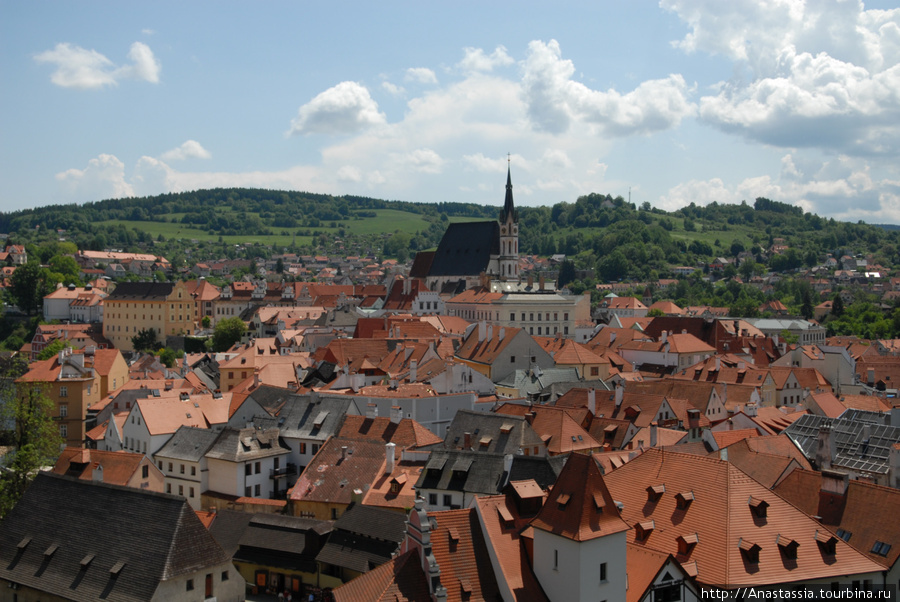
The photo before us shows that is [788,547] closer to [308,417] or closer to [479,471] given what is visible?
[479,471]

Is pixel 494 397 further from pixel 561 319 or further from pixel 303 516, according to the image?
pixel 561 319

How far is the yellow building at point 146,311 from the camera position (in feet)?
405

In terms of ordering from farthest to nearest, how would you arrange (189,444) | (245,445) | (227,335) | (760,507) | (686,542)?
(227,335) < (189,444) < (245,445) < (760,507) < (686,542)

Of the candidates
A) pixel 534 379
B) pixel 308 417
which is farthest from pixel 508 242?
pixel 308 417

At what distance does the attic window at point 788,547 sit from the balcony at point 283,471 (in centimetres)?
2782

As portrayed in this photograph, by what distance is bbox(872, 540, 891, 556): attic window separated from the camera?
A: 28.8 meters

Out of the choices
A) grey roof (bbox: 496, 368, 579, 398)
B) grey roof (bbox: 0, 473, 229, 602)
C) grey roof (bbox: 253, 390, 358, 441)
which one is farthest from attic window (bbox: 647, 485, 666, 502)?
grey roof (bbox: 496, 368, 579, 398)

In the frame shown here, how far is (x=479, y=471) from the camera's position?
1460 inches

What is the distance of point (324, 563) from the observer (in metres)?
35.5

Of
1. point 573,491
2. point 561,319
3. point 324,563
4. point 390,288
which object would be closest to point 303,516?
point 324,563

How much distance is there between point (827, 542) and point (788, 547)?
1.49 meters

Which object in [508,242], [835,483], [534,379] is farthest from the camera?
[508,242]

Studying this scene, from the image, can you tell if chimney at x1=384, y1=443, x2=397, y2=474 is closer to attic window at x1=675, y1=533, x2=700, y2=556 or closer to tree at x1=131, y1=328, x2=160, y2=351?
attic window at x1=675, y1=533, x2=700, y2=556

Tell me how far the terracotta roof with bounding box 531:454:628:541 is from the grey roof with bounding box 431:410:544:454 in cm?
1666
